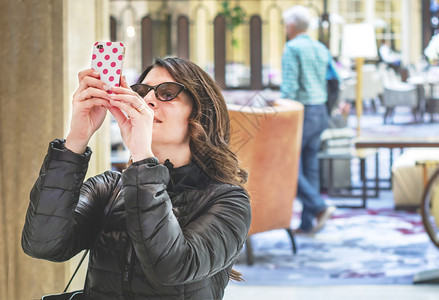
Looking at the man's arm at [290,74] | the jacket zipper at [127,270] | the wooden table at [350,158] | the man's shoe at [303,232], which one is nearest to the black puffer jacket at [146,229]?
the jacket zipper at [127,270]

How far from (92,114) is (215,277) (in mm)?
437

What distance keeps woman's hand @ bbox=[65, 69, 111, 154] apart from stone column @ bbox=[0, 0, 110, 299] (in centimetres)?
97

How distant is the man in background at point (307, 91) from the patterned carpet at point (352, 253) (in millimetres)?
211

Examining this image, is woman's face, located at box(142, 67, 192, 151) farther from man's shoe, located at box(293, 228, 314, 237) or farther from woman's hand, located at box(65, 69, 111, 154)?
man's shoe, located at box(293, 228, 314, 237)

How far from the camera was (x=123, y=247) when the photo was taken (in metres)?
1.42

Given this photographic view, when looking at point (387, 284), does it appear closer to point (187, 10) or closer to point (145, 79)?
point (145, 79)

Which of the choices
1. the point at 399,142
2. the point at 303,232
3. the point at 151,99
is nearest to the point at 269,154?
the point at 399,142

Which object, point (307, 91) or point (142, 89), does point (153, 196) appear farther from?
point (307, 91)

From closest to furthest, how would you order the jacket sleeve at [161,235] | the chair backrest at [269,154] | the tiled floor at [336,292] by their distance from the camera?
the jacket sleeve at [161,235]
the tiled floor at [336,292]
the chair backrest at [269,154]

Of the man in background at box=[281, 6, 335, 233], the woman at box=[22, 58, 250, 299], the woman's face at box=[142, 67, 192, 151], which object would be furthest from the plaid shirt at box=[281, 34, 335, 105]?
the woman's face at box=[142, 67, 192, 151]

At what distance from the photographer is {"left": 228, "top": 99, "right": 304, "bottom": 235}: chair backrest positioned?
12.4ft

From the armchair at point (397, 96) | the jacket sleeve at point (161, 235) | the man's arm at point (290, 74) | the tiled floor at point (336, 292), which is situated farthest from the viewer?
the armchair at point (397, 96)

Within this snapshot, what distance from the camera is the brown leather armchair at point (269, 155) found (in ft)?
12.4

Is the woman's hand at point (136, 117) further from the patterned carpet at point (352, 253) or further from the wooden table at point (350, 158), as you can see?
the wooden table at point (350, 158)
